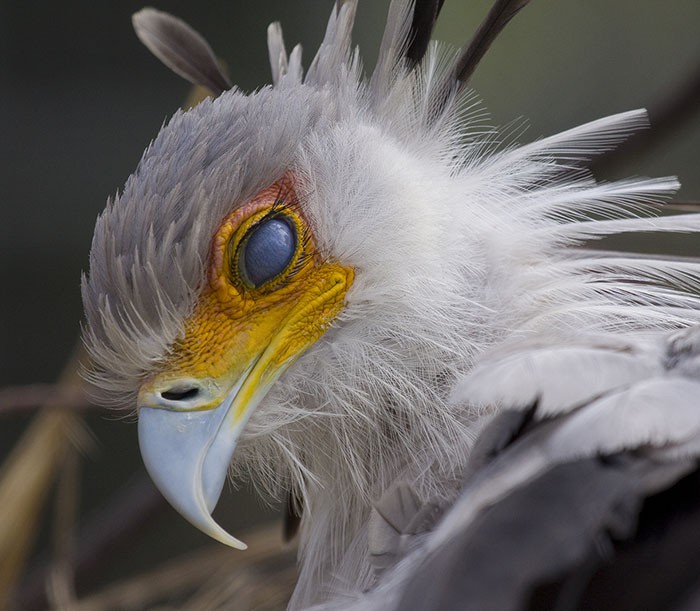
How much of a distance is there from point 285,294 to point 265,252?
2.0 inches

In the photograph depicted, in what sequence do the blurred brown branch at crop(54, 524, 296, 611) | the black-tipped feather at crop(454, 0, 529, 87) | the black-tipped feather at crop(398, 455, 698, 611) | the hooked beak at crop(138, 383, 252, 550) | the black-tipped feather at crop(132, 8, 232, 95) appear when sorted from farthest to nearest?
the blurred brown branch at crop(54, 524, 296, 611) < the black-tipped feather at crop(132, 8, 232, 95) < the black-tipped feather at crop(454, 0, 529, 87) < the hooked beak at crop(138, 383, 252, 550) < the black-tipped feather at crop(398, 455, 698, 611)

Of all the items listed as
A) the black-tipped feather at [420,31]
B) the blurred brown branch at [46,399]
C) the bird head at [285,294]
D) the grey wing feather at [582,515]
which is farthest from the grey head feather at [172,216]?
the blurred brown branch at [46,399]

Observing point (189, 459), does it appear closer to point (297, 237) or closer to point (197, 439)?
point (197, 439)

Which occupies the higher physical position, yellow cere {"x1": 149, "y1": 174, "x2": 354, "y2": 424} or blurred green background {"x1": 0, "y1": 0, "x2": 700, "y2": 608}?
blurred green background {"x1": 0, "y1": 0, "x2": 700, "y2": 608}

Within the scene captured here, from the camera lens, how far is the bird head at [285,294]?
3.70ft

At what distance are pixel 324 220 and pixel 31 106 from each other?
7.96 ft

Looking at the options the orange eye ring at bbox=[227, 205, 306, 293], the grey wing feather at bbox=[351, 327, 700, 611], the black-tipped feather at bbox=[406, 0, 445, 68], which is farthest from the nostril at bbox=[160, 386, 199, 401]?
the black-tipped feather at bbox=[406, 0, 445, 68]

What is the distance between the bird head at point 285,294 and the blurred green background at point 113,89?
2027 mm

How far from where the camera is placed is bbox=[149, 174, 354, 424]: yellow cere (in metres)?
1.13

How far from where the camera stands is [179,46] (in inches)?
58.6

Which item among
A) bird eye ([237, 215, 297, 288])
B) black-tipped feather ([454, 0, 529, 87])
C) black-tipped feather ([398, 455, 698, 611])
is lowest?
black-tipped feather ([398, 455, 698, 611])

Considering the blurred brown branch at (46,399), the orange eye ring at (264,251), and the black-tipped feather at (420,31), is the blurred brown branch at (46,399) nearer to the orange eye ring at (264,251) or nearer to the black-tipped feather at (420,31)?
the orange eye ring at (264,251)

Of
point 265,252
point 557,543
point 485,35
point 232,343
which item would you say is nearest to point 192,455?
point 232,343

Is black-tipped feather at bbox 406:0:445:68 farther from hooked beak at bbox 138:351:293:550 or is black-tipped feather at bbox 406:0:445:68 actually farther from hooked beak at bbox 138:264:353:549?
hooked beak at bbox 138:351:293:550
